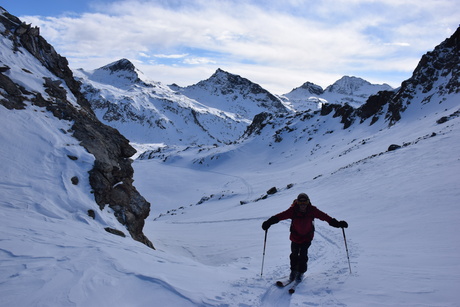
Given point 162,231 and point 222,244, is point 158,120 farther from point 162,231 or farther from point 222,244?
point 222,244

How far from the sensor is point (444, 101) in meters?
38.6

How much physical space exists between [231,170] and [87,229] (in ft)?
176

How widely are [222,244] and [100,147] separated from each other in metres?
7.20

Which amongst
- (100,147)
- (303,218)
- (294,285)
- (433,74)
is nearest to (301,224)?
(303,218)

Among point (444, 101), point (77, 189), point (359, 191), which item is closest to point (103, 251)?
point (77, 189)

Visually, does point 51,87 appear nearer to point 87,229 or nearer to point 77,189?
point 77,189

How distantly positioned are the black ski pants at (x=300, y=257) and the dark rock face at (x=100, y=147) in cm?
772

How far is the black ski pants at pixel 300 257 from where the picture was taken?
6293mm

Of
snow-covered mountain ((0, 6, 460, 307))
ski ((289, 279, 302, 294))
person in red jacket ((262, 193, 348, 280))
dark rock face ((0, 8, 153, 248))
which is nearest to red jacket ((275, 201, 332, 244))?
person in red jacket ((262, 193, 348, 280))

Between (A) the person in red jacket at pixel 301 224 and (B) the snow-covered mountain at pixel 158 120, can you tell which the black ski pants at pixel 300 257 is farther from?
(B) the snow-covered mountain at pixel 158 120

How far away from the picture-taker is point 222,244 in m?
13.3

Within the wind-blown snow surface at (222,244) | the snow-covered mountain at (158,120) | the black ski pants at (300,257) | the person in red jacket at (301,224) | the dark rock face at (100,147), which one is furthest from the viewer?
the snow-covered mountain at (158,120)

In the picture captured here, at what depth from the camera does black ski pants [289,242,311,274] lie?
6.29 metres

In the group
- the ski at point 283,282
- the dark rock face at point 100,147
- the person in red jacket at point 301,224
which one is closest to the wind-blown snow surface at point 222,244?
the ski at point 283,282
